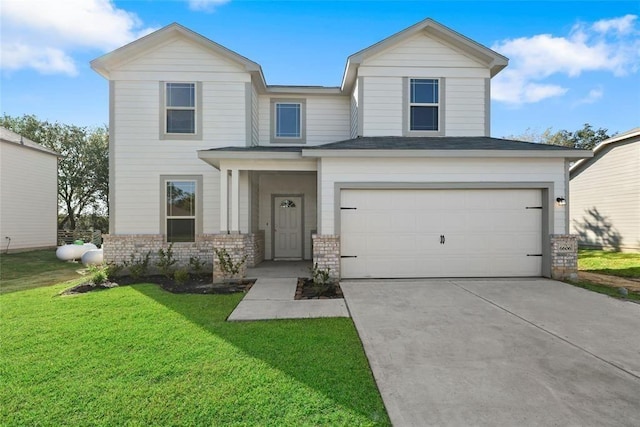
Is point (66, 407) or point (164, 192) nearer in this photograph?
point (66, 407)

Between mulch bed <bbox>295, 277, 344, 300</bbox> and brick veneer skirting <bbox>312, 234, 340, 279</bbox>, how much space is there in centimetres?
43

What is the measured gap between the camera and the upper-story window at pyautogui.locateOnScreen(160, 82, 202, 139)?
32.4 ft

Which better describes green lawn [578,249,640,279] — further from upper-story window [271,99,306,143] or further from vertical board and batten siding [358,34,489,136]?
upper-story window [271,99,306,143]

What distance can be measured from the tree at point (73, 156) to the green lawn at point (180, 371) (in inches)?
904

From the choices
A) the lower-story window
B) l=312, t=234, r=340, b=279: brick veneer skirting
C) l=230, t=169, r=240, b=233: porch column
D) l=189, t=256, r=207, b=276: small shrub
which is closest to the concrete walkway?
l=312, t=234, r=340, b=279: brick veneer skirting

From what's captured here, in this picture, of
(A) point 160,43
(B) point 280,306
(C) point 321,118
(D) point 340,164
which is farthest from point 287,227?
(A) point 160,43

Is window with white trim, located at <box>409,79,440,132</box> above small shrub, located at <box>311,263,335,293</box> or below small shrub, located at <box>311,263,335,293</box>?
above

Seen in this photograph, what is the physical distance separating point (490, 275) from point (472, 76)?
20.0 ft

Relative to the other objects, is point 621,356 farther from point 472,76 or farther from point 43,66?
point 43,66

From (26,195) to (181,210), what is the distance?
37.0 feet

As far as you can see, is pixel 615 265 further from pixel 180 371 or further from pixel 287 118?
pixel 180 371

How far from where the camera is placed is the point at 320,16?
12016mm

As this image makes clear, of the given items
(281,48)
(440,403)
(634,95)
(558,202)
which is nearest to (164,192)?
(281,48)

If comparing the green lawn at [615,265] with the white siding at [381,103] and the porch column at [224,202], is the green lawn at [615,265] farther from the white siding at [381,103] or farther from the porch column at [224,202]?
the porch column at [224,202]
